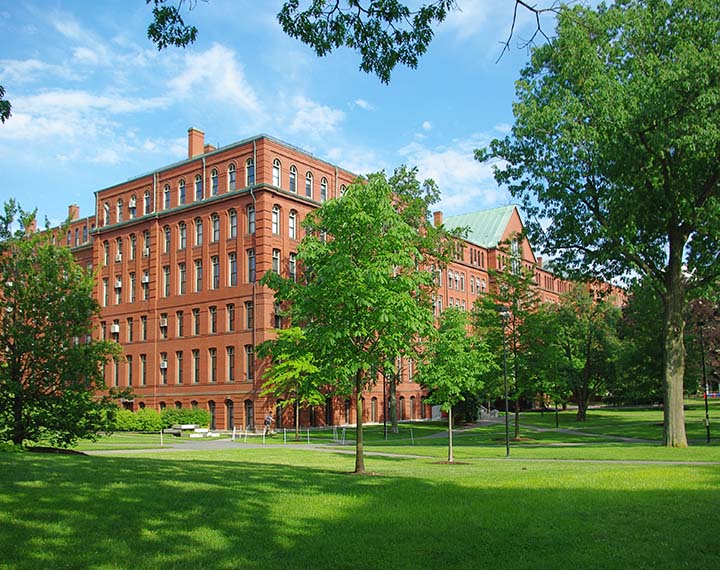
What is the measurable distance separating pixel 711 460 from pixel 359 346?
12.6 m

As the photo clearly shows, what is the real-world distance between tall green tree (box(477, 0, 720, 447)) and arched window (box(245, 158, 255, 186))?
81.1ft

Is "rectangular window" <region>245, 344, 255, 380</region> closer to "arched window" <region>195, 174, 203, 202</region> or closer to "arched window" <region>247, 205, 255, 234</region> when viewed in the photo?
"arched window" <region>247, 205, 255, 234</region>

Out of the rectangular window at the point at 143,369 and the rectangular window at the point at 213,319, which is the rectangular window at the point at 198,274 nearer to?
the rectangular window at the point at 213,319

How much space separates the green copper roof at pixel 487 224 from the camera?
3725 inches

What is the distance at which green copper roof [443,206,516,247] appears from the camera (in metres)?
94.6

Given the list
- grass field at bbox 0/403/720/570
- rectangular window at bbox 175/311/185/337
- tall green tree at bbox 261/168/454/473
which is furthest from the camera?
rectangular window at bbox 175/311/185/337

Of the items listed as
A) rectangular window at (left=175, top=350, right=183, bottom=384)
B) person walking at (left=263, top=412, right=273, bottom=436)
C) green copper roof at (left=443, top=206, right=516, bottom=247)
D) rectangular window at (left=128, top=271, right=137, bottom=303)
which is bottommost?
person walking at (left=263, top=412, right=273, bottom=436)

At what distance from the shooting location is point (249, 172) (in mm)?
52781

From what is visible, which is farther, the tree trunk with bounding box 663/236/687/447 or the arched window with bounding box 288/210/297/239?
the arched window with bounding box 288/210/297/239

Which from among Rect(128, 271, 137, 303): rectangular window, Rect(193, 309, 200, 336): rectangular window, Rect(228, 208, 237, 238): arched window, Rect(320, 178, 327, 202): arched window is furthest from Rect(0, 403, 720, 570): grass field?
Rect(128, 271, 137, 303): rectangular window

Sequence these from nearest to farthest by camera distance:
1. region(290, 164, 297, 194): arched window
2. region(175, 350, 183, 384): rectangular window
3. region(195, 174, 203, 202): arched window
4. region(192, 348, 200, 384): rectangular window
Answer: region(290, 164, 297, 194): arched window, region(192, 348, 200, 384): rectangular window, region(175, 350, 183, 384): rectangular window, region(195, 174, 203, 202): arched window

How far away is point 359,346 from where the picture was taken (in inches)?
717

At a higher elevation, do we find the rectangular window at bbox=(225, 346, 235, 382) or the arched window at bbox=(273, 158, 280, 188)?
the arched window at bbox=(273, 158, 280, 188)

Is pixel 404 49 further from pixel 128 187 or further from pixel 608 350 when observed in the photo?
pixel 608 350
